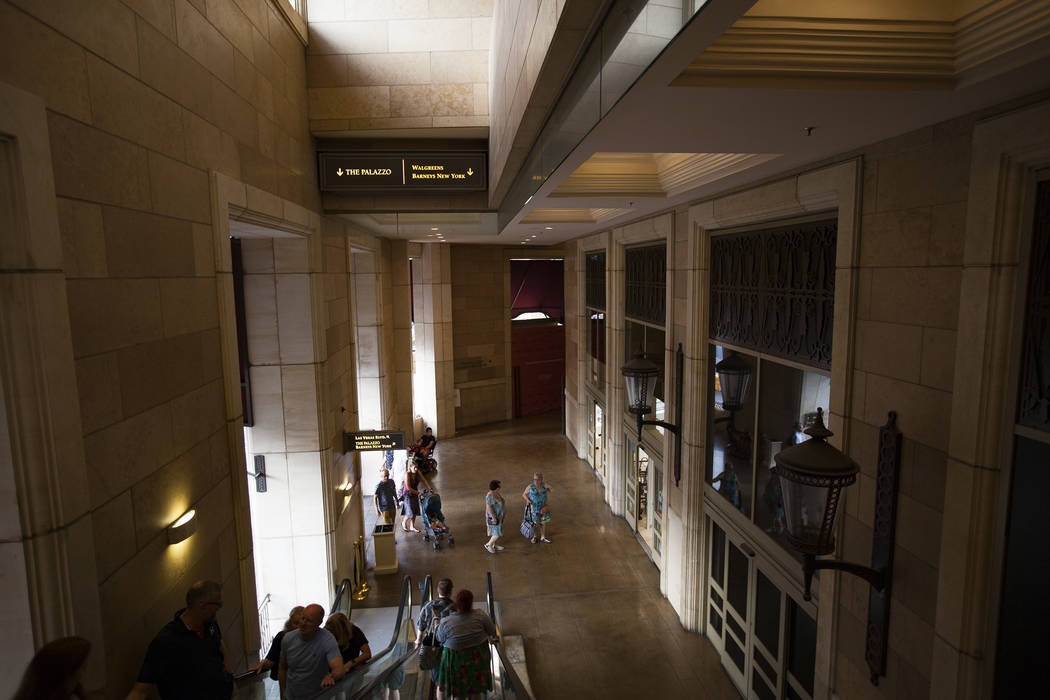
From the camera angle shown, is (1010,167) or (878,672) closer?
(1010,167)

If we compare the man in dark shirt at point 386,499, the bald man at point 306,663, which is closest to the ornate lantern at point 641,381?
the bald man at point 306,663

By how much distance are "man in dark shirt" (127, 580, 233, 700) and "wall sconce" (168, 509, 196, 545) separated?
37 centimetres

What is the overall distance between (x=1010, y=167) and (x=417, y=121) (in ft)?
19.2

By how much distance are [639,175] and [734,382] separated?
2.40 metres

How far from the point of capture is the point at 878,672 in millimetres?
3562

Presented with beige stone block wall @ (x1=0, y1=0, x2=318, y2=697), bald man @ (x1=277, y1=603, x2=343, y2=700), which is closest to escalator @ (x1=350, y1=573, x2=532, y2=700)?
bald man @ (x1=277, y1=603, x2=343, y2=700)

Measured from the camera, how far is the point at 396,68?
6840 mm

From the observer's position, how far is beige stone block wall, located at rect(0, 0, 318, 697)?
262cm

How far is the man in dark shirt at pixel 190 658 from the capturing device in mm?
2969

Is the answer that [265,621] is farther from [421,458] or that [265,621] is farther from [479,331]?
[479,331]

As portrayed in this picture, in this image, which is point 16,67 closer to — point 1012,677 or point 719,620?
point 1012,677

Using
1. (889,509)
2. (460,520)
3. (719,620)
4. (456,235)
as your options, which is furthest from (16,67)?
(456,235)

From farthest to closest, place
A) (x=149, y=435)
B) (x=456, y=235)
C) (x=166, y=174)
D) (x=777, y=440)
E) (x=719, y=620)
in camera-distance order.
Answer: (x=456, y=235)
(x=719, y=620)
(x=777, y=440)
(x=166, y=174)
(x=149, y=435)

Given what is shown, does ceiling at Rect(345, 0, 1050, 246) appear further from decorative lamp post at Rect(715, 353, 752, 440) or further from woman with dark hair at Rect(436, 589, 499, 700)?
woman with dark hair at Rect(436, 589, 499, 700)
